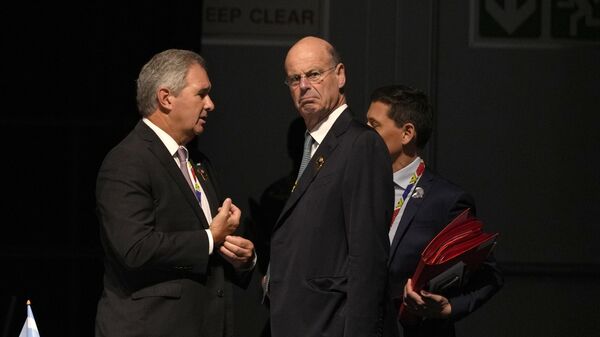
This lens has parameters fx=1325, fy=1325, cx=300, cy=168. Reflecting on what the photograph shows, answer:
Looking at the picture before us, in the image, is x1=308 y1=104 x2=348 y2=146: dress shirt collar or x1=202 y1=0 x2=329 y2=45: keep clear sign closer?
x1=308 y1=104 x2=348 y2=146: dress shirt collar

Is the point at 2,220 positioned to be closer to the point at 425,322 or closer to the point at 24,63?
the point at 24,63

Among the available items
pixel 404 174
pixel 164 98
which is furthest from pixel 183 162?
pixel 404 174

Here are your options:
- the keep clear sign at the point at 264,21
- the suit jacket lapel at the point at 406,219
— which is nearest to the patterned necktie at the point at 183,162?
the suit jacket lapel at the point at 406,219

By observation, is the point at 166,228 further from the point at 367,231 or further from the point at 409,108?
the point at 409,108

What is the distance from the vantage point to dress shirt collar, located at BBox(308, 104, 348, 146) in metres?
4.58

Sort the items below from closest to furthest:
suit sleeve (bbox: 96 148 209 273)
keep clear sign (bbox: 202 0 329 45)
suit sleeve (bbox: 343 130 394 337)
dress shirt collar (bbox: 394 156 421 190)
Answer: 1. suit sleeve (bbox: 343 130 394 337)
2. suit sleeve (bbox: 96 148 209 273)
3. dress shirt collar (bbox: 394 156 421 190)
4. keep clear sign (bbox: 202 0 329 45)

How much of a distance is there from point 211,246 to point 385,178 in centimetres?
65

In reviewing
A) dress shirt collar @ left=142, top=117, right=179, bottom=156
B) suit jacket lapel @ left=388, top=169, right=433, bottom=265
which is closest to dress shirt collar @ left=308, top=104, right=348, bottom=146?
dress shirt collar @ left=142, top=117, right=179, bottom=156

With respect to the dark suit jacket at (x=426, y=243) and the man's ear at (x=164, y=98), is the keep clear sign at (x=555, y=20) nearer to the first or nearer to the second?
the dark suit jacket at (x=426, y=243)

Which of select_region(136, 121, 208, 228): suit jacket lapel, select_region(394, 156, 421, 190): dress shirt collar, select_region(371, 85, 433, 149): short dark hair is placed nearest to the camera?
select_region(136, 121, 208, 228): suit jacket lapel

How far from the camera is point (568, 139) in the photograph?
21.7ft

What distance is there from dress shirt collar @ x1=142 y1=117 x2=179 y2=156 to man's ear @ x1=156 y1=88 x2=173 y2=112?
8 centimetres

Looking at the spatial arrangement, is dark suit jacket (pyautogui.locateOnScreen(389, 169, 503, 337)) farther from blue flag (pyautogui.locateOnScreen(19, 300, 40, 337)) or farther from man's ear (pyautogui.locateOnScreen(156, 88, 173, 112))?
blue flag (pyautogui.locateOnScreen(19, 300, 40, 337))

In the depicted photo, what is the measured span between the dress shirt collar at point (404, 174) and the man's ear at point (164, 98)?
1.00 metres
